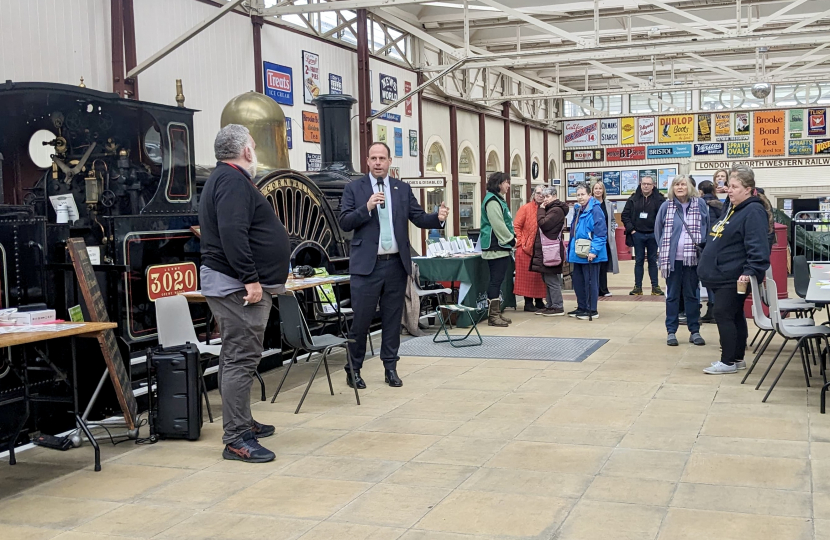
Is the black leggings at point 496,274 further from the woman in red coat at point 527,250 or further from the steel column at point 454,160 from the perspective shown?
the steel column at point 454,160

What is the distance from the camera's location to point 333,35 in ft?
44.5

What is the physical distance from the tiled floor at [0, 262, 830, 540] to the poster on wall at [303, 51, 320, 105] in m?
7.19

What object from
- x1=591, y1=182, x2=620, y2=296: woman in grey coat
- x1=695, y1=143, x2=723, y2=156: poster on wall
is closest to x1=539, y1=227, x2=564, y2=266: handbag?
x1=591, y1=182, x2=620, y2=296: woman in grey coat

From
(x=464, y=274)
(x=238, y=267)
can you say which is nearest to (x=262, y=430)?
(x=238, y=267)

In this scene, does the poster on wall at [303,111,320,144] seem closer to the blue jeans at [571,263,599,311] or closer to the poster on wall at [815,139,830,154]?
the blue jeans at [571,263,599,311]

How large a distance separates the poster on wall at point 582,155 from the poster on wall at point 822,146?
6030 mm

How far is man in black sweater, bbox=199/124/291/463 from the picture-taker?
4.29 m

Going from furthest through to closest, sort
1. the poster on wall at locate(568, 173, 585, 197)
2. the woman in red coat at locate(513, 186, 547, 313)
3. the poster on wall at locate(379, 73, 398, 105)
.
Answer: the poster on wall at locate(568, 173, 585, 197)
the poster on wall at locate(379, 73, 398, 105)
the woman in red coat at locate(513, 186, 547, 313)

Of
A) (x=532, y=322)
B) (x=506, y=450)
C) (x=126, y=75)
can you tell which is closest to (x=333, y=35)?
(x=126, y=75)

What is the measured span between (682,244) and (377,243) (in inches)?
115

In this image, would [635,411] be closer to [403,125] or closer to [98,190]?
[98,190]

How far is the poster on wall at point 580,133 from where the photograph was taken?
1078 inches

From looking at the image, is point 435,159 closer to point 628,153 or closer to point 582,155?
point 628,153

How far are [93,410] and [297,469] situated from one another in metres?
1.79
